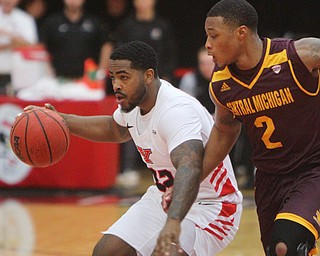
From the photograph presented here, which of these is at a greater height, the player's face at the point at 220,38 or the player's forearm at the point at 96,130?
the player's face at the point at 220,38

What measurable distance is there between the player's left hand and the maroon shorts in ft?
2.40

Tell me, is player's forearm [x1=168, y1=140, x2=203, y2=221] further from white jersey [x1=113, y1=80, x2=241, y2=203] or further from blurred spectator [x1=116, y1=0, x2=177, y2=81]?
blurred spectator [x1=116, y1=0, x2=177, y2=81]

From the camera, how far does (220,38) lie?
4895mm

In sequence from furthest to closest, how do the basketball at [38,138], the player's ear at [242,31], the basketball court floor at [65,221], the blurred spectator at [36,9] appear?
the blurred spectator at [36,9] < the basketball court floor at [65,221] < the basketball at [38,138] < the player's ear at [242,31]

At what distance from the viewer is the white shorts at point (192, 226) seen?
5.22 metres

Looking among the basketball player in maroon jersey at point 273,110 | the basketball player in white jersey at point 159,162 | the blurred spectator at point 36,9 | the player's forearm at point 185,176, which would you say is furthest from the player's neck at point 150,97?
the blurred spectator at point 36,9

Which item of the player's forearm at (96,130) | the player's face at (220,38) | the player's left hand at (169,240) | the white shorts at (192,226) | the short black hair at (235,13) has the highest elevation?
the short black hair at (235,13)

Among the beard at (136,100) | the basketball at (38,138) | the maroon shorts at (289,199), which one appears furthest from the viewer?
the basketball at (38,138)

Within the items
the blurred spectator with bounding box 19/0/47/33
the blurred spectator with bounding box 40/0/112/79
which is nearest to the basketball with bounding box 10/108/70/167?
the blurred spectator with bounding box 40/0/112/79

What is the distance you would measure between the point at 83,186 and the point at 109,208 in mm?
1011

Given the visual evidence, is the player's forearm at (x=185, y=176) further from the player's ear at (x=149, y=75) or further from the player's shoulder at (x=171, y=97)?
the player's ear at (x=149, y=75)

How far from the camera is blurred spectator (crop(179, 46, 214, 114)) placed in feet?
34.7

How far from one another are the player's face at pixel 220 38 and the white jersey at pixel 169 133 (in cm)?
44

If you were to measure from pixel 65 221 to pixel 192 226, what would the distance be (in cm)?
395
